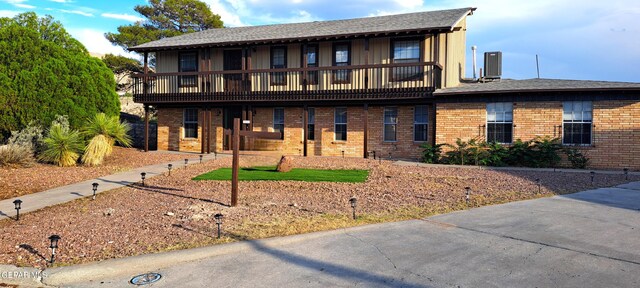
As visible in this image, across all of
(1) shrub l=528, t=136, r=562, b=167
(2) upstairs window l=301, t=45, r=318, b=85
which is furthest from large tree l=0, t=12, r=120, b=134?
(1) shrub l=528, t=136, r=562, b=167

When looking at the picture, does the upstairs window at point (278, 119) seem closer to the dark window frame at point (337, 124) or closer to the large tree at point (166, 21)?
the dark window frame at point (337, 124)

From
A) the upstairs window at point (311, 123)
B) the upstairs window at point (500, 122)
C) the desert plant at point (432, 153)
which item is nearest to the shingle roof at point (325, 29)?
the upstairs window at point (311, 123)

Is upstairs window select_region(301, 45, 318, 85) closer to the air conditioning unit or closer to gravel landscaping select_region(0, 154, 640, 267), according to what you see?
gravel landscaping select_region(0, 154, 640, 267)

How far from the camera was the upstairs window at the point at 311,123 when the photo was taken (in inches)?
812

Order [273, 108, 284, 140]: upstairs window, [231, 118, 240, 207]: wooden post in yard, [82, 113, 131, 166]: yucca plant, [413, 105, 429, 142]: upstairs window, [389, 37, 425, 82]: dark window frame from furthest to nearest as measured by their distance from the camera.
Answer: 1. [273, 108, 284, 140]: upstairs window
2. [413, 105, 429, 142]: upstairs window
3. [389, 37, 425, 82]: dark window frame
4. [82, 113, 131, 166]: yucca plant
5. [231, 118, 240, 207]: wooden post in yard

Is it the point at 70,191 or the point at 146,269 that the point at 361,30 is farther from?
the point at 146,269

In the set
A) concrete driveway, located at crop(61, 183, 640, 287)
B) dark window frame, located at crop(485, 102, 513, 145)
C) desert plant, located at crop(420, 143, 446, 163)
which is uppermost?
dark window frame, located at crop(485, 102, 513, 145)

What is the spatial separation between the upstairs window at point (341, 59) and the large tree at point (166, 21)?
63.0ft

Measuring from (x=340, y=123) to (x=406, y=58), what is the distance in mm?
3941

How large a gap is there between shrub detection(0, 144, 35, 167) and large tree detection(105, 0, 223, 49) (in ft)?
68.7

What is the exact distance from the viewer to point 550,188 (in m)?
11.3

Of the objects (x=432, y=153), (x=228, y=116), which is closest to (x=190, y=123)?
(x=228, y=116)

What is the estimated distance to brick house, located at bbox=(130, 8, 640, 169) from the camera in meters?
16.0

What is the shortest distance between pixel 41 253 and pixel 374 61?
1569cm
